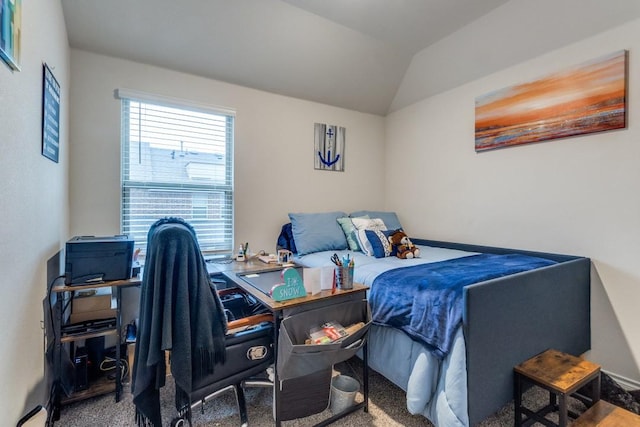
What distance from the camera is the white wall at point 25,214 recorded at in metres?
1.06

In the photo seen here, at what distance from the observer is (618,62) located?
198 centimetres

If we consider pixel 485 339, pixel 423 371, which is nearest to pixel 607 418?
pixel 485 339

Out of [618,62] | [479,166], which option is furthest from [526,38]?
[479,166]

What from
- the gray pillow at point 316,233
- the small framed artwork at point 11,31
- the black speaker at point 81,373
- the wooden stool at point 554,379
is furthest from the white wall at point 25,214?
the wooden stool at point 554,379

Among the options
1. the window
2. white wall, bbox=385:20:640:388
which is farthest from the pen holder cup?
white wall, bbox=385:20:640:388

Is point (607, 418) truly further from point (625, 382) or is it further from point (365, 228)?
point (365, 228)

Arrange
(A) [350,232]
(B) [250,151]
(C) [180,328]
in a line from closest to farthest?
1. (C) [180,328]
2. (B) [250,151]
3. (A) [350,232]

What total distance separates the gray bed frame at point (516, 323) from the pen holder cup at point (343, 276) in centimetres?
62

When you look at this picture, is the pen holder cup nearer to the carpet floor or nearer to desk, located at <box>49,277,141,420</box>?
the carpet floor

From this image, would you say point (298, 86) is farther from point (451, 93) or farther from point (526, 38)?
point (526, 38)

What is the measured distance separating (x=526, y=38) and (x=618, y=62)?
0.64 meters

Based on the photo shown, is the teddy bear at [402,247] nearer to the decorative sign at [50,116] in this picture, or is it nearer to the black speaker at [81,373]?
the black speaker at [81,373]

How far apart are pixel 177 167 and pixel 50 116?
1028 mm

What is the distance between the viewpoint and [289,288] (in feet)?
4.98
